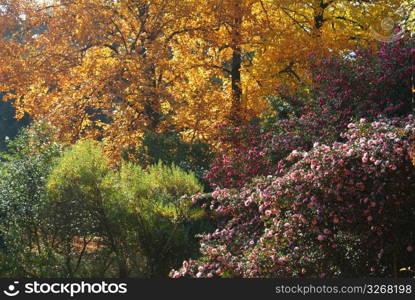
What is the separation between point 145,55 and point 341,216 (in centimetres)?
975

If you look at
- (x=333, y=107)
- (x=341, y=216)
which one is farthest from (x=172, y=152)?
(x=341, y=216)

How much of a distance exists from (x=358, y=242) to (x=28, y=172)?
5.09m

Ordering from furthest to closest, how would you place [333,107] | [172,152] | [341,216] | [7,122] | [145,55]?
[7,122]
[145,55]
[172,152]
[333,107]
[341,216]

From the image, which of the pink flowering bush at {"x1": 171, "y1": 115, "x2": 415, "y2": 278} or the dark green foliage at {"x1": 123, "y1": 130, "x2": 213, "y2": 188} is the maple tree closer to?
the dark green foliage at {"x1": 123, "y1": 130, "x2": 213, "y2": 188}

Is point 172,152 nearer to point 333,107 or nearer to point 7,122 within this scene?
point 333,107

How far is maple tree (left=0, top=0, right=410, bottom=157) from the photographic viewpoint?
14.1 m

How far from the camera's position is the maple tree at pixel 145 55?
1409 cm

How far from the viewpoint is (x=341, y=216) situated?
6355 mm

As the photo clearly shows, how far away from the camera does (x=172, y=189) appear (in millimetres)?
9094

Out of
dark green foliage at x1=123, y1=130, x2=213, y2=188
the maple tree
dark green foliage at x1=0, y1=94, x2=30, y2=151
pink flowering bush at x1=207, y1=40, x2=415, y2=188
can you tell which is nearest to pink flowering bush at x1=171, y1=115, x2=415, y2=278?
pink flowering bush at x1=207, y1=40, x2=415, y2=188

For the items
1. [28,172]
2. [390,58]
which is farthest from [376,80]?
[28,172]

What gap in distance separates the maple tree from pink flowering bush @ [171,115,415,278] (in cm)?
653

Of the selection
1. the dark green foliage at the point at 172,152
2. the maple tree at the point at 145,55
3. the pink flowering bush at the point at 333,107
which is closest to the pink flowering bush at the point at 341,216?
the pink flowering bush at the point at 333,107

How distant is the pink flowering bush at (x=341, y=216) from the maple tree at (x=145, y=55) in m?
6.53
